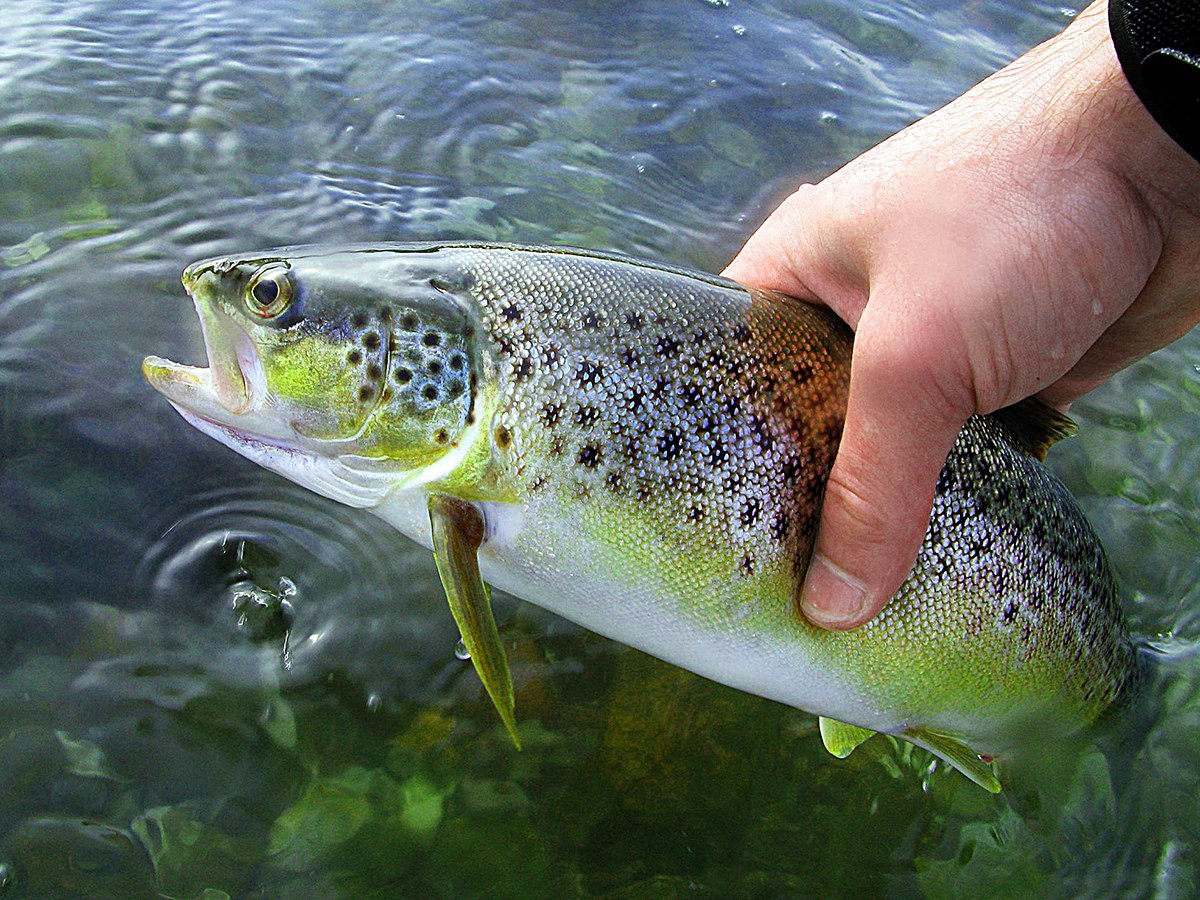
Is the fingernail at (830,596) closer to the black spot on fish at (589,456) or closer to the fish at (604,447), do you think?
the fish at (604,447)

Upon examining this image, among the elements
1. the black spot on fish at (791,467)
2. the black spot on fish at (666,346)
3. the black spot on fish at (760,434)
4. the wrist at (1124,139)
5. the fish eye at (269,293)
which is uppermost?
the wrist at (1124,139)

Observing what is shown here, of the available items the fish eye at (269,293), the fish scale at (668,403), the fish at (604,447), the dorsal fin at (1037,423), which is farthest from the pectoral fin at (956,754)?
the fish eye at (269,293)

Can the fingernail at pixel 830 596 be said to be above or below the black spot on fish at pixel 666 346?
below

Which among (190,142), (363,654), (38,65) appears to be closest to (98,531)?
(363,654)

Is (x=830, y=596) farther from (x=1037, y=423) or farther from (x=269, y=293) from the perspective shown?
(x=269, y=293)

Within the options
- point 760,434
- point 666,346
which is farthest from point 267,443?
point 760,434
